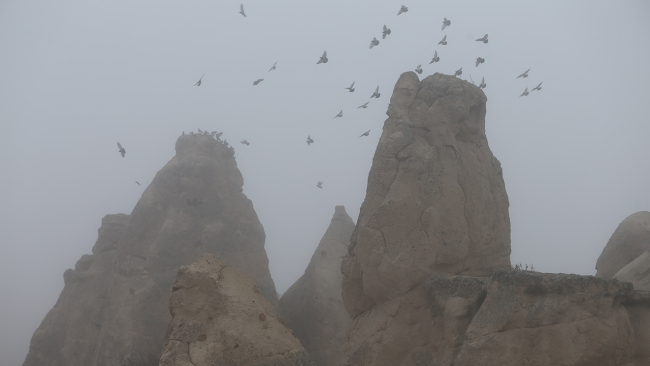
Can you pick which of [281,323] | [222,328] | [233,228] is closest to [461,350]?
[281,323]

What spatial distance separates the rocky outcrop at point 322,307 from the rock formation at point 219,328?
7.63 metres

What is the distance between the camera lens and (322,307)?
48.9 feet

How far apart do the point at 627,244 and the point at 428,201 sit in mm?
7952

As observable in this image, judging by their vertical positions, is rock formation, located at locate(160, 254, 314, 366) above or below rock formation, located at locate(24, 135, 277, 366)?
below

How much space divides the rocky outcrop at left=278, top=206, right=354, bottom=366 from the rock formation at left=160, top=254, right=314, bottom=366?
25.0 ft

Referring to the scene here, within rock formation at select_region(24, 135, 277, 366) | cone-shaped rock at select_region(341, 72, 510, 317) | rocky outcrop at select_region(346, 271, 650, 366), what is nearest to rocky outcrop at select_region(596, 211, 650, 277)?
cone-shaped rock at select_region(341, 72, 510, 317)

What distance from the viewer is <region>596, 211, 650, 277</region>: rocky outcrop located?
12531 mm

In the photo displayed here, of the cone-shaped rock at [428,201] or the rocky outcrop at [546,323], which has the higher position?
the cone-shaped rock at [428,201]

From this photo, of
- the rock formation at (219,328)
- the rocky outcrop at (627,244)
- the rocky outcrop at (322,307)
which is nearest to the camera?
the rock formation at (219,328)

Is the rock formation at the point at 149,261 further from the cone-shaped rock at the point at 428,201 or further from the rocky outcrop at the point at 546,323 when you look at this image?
the rocky outcrop at the point at 546,323

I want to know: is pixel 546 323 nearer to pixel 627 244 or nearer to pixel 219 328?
pixel 219 328

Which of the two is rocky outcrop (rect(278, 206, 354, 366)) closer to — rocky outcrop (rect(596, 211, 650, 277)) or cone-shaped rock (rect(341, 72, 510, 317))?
cone-shaped rock (rect(341, 72, 510, 317))

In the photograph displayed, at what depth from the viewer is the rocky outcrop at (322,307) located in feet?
46.2

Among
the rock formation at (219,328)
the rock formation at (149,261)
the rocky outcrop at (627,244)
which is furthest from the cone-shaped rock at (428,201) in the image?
the rock formation at (149,261)
